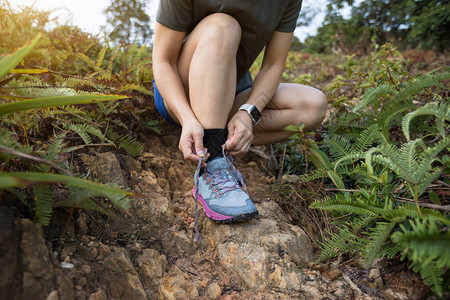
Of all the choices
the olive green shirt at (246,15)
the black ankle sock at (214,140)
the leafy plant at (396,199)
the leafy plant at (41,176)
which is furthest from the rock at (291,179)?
the leafy plant at (41,176)

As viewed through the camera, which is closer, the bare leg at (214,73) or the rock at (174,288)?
A: the rock at (174,288)

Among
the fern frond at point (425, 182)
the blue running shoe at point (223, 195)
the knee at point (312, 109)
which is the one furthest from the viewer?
the knee at point (312, 109)

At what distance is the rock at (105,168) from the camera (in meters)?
1.58

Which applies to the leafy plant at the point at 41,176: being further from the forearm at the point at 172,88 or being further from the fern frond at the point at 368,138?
the fern frond at the point at 368,138

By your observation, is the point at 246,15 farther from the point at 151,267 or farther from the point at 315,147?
the point at 151,267

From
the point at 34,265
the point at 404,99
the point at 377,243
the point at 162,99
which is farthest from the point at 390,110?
the point at 34,265

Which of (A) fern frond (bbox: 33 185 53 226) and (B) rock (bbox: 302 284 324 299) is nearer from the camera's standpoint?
(A) fern frond (bbox: 33 185 53 226)

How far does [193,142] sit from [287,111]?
84 centimetres

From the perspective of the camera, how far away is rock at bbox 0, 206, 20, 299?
0.80 meters

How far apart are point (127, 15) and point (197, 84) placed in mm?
5253

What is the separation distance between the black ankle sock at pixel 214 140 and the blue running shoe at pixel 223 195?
44 mm

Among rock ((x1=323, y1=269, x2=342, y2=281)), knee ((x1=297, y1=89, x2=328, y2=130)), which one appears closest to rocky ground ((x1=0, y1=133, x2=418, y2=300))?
rock ((x1=323, y1=269, x2=342, y2=281))

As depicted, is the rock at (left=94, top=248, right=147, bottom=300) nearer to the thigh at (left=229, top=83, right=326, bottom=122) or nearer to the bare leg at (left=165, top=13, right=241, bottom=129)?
the bare leg at (left=165, top=13, right=241, bottom=129)

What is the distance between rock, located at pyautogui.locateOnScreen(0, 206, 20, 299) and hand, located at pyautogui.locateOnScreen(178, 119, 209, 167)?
780 millimetres
